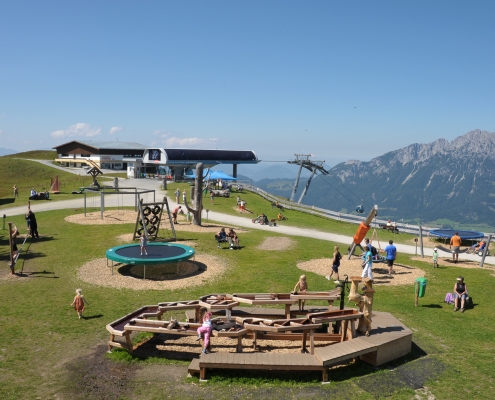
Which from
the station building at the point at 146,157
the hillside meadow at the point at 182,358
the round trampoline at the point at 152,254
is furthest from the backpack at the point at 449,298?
the station building at the point at 146,157

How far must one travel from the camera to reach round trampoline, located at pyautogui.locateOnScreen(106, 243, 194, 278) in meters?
19.5

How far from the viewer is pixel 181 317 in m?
15.2

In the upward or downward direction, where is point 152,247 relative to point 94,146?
downward

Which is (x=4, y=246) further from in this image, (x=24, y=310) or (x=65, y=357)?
(x=65, y=357)

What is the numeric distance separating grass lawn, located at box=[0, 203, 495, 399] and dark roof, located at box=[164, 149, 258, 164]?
145 feet

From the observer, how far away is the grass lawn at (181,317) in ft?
34.4

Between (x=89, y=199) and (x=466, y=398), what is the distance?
42823 millimetres

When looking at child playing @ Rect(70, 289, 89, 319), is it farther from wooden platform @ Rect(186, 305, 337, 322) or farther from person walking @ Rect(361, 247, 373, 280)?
person walking @ Rect(361, 247, 373, 280)

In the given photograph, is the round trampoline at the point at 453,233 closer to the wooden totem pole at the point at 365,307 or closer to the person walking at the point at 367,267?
the person walking at the point at 367,267

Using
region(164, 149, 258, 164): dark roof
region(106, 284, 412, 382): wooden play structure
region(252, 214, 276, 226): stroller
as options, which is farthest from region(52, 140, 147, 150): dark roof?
region(106, 284, 412, 382): wooden play structure

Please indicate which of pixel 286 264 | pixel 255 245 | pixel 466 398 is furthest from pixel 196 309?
pixel 255 245

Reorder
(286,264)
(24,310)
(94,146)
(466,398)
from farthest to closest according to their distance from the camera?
(94,146) < (286,264) < (24,310) < (466,398)

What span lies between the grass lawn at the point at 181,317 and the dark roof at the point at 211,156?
44.1 metres

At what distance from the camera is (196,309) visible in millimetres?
13617
